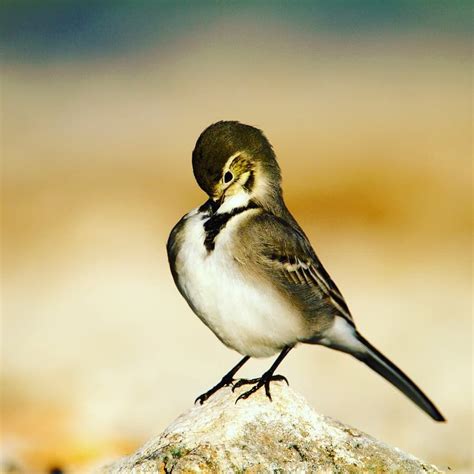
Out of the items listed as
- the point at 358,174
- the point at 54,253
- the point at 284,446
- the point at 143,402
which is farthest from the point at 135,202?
the point at 284,446

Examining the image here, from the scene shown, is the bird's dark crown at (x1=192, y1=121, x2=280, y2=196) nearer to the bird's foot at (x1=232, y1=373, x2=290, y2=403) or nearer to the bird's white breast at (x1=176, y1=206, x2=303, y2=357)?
the bird's white breast at (x1=176, y1=206, x2=303, y2=357)

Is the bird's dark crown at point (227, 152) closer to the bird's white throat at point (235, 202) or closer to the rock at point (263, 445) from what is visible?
the bird's white throat at point (235, 202)

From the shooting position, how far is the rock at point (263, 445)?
7531 mm

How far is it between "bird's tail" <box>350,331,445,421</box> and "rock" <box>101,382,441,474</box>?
187cm

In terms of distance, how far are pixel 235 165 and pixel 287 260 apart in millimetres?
782

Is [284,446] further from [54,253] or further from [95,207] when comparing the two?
[95,207]

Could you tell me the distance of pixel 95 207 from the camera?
19234mm

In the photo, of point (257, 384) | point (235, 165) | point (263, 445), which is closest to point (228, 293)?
point (257, 384)

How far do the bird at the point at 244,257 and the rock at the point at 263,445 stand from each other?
9.1 inches

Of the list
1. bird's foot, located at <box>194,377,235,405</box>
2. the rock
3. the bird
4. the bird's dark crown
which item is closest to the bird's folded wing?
the bird

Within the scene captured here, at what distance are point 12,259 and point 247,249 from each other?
9.65 m

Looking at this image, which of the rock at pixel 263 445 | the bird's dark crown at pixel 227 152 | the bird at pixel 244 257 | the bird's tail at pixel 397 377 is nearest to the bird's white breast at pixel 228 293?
the bird at pixel 244 257

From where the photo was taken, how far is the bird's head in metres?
8.57

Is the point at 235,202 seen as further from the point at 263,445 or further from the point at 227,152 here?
the point at 263,445
